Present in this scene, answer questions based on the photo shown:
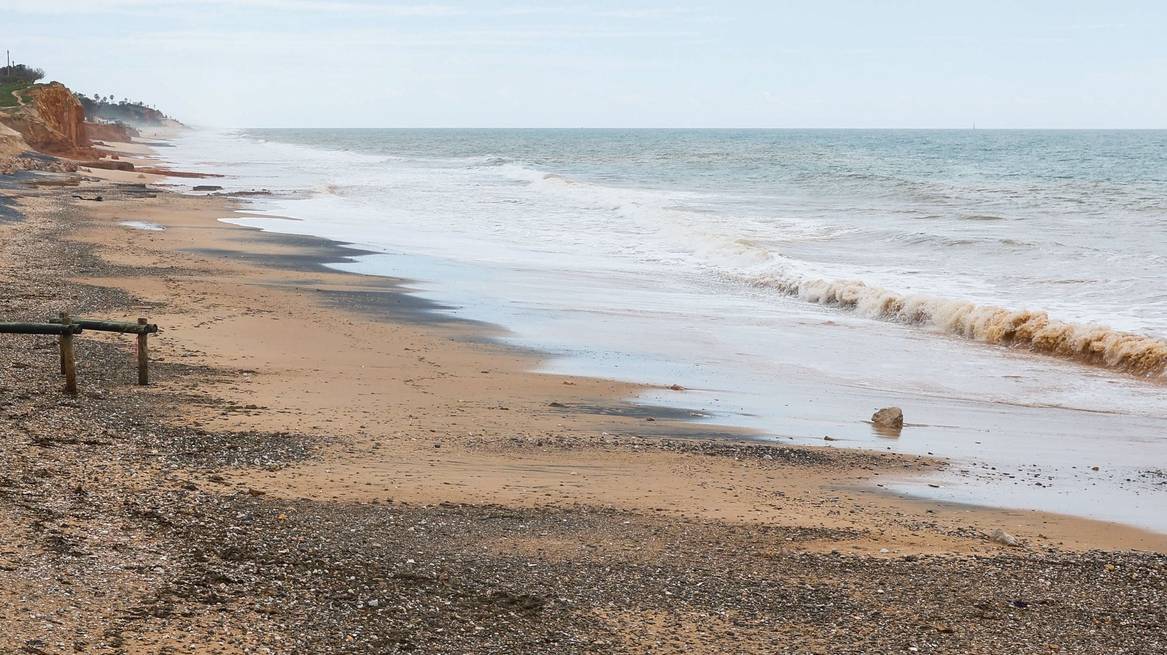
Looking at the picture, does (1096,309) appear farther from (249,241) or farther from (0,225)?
(0,225)

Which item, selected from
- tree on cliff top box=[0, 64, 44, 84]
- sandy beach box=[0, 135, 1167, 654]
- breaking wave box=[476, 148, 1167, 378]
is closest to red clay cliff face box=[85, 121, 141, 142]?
tree on cliff top box=[0, 64, 44, 84]

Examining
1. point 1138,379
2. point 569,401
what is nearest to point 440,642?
point 569,401

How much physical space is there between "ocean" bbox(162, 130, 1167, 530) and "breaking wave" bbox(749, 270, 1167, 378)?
0.12ft

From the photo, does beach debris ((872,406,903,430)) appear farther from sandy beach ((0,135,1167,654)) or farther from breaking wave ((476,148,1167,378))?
breaking wave ((476,148,1167,378))

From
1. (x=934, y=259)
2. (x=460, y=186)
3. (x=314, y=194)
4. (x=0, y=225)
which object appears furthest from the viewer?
(x=460, y=186)

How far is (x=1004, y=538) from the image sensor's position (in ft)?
23.9

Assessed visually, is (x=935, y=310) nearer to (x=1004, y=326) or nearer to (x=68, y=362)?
(x=1004, y=326)

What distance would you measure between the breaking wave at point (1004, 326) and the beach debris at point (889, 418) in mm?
4900

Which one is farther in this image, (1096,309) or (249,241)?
(249,241)

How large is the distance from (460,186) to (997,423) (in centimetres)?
4103

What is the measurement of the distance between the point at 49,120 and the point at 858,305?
145 ft

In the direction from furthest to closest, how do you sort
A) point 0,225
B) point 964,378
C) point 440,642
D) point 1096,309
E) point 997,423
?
1. point 0,225
2. point 1096,309
3. point 964,378
4. point 997,423
5. point 440,642

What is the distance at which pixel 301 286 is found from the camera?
17.6m

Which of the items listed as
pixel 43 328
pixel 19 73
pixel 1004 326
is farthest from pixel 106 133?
pixel 43 328
